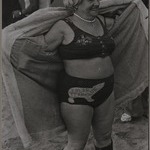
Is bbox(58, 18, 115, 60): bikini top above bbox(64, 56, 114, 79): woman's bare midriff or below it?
above

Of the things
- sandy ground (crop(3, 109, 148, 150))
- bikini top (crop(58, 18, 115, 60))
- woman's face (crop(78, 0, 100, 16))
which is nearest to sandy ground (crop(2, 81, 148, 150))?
sandy ground (crop(3, 109, 148, 150))

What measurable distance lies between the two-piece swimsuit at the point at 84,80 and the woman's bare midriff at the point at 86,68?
1cm

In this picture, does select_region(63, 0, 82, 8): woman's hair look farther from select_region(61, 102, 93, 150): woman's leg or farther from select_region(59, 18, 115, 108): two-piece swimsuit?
select_region(61, 102, 93, 150): woman's leg

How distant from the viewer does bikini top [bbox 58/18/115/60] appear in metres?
1.42

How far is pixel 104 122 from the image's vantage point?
1512 mm

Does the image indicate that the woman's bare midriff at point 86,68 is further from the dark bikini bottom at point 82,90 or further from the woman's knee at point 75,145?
the woman's knee at point 75,145

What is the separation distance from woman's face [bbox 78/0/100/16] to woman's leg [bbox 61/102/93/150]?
31 centimetres

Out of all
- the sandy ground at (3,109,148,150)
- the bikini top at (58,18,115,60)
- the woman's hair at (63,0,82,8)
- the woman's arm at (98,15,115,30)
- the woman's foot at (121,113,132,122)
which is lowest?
the sandy ground at (3,109,148,150)

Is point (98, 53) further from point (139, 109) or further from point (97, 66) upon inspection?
point (139, 109)

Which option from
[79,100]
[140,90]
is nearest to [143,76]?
[140,90]

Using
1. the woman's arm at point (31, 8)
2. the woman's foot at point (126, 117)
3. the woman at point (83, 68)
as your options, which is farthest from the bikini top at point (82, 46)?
the woman's foot at point (126, 117)

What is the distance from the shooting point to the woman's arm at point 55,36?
4.70 ft

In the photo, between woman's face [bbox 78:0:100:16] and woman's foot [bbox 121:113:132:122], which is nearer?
woman's face [bbox 78:0:100:16]

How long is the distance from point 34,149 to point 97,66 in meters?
0.35
